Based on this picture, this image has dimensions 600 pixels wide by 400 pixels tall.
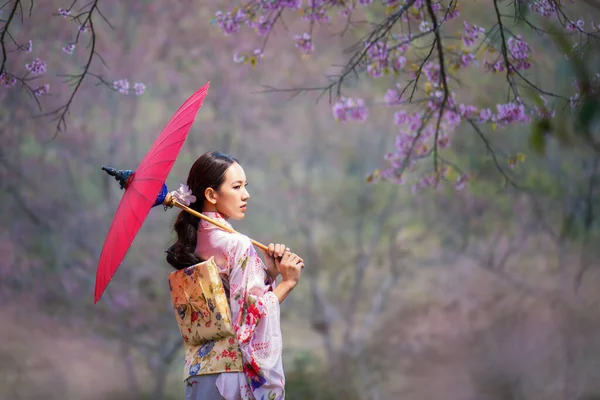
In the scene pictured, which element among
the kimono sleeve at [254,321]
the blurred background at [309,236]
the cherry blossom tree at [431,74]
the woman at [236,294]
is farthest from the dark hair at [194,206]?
the blurred background at [309,236]

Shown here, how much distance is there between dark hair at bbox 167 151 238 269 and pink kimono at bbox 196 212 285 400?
0.07m

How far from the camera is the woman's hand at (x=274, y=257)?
209 centimetres

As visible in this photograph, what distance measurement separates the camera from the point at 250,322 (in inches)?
79.2

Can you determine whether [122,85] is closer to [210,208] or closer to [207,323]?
[210,208]

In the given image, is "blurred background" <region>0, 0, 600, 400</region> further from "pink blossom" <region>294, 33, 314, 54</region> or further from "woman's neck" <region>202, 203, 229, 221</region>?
"woman's neck" <region>202, 203, 229, 221</region>

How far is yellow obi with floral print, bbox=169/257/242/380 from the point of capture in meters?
2.00

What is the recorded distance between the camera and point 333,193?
173 inches

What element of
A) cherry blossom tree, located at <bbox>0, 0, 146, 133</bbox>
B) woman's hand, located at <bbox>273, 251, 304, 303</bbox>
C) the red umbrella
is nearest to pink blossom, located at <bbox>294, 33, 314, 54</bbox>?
cherry blossom tree, located at <bbox>0, 0, 146, 133</bbox>

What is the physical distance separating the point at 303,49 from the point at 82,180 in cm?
136

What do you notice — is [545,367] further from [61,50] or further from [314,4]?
[61,50]

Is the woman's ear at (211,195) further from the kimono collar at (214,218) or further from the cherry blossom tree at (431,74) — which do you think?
the cherry blossom tree at (431,74)

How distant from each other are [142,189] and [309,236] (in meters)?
2.49

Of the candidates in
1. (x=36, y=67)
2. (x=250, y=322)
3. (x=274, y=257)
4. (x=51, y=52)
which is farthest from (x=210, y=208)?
(x=51, y=52)

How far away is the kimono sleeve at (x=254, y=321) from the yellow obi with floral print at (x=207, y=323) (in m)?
0.03
